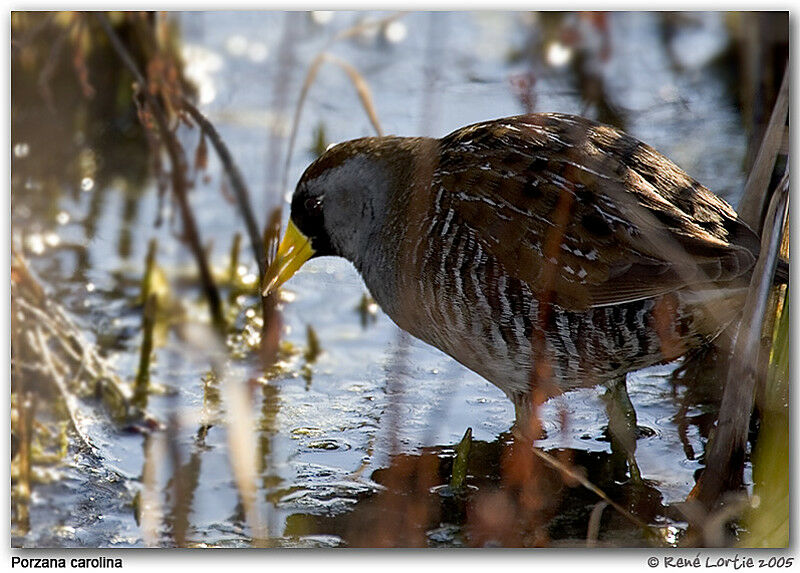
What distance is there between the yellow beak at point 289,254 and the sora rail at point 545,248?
0.35 ft

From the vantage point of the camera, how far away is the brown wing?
246cm

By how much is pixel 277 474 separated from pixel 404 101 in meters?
1.23

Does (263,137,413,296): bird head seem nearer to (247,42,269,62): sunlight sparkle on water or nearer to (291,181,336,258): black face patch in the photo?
(291,181,336,258): black face patch

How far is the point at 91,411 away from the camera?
2998mm

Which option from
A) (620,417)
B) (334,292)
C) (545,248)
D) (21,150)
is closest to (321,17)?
(334,292)

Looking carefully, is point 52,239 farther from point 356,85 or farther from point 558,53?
point 558,53

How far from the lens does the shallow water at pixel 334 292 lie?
2.67 meters

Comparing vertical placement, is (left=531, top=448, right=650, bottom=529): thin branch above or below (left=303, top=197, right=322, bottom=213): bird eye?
below

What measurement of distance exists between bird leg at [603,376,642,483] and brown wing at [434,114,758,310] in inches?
16.7

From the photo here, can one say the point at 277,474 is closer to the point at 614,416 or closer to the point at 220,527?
the point at 220,527

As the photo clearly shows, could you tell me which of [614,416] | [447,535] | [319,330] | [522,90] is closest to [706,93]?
[522,90]

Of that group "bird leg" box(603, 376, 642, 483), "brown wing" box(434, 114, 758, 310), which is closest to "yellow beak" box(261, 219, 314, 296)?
"brown wing" box(434, 114, 758, 310)

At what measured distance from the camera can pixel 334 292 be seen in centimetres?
353

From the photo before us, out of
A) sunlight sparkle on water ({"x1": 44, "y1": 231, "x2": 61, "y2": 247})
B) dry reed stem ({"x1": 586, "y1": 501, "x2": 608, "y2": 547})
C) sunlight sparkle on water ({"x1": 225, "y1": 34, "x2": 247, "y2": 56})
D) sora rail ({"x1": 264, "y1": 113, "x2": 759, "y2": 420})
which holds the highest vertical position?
sunlight sparkle on water ({"x1": 225, "y1": 34, "x2": 247, "y2": 56})
